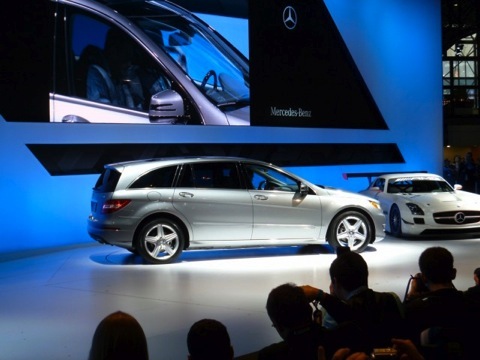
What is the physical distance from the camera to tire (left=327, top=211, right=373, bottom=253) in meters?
10.9

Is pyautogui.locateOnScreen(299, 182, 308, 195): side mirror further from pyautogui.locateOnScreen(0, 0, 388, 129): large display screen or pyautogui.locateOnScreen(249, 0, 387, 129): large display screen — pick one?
pyautogui.locateOnScreen(249, 0, 387, 129): large display screen

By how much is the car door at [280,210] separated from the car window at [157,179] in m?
1.30

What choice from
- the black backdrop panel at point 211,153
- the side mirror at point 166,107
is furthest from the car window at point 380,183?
the side mirror at point 166,107

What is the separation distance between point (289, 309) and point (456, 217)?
10.4 metres

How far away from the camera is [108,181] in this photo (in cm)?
1018

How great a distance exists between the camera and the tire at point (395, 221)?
1291cm

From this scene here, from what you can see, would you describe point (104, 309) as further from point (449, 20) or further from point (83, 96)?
point (449, 20)

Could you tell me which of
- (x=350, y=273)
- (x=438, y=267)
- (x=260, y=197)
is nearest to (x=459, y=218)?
(x=260, y=197)

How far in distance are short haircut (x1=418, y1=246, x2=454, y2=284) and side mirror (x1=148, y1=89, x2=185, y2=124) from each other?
9861mm

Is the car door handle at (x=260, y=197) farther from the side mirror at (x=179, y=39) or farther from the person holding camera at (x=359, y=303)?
the person holding camera at (x=359, y=303)

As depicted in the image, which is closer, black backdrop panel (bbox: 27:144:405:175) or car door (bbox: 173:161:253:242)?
car door (bbox: 173:161:253:242)

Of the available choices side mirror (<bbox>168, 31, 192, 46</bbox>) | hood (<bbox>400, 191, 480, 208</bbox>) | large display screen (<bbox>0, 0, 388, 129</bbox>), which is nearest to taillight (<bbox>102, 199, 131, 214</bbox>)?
large display screen (<bbox>0, 0, 388, 129</bbox>)

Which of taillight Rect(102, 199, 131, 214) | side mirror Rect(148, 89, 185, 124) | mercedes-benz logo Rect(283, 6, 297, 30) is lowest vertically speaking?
taillight Rect(102, 199, 131, 214)

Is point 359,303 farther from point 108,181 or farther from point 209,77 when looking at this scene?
point 209,77
